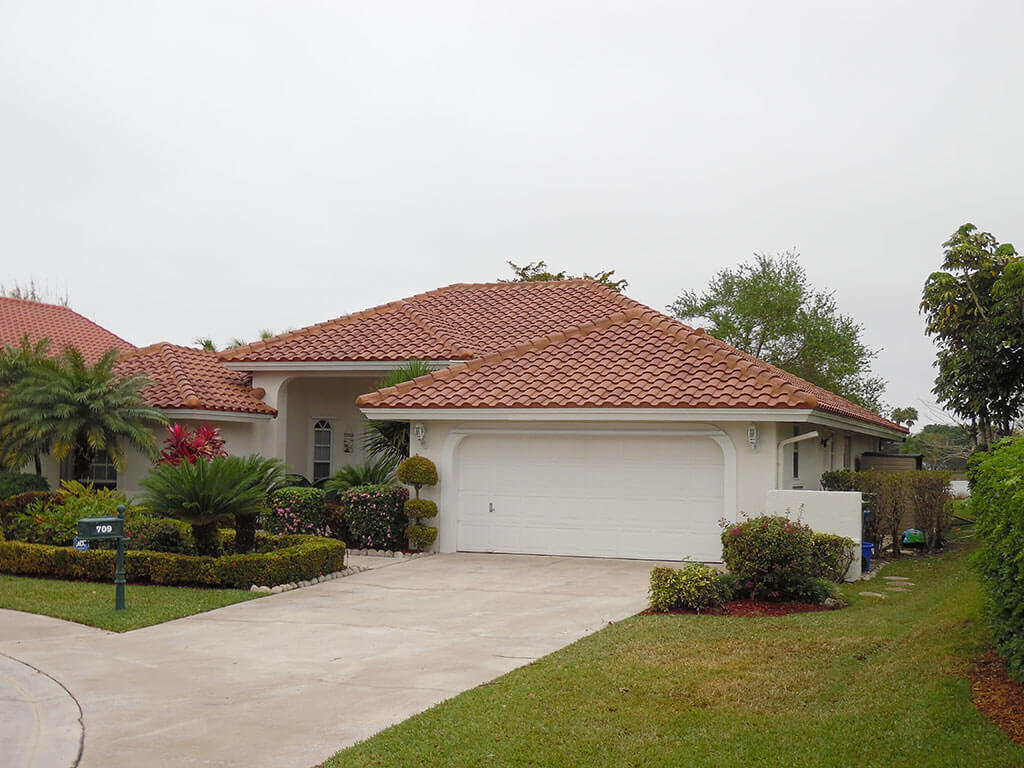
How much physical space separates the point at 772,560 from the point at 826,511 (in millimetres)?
3236

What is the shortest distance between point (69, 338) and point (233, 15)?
13.9m

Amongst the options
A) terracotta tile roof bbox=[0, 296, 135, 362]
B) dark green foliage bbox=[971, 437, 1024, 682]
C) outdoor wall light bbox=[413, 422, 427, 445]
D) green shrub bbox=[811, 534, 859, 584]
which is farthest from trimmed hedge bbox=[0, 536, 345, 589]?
terracotta tile roof bbox=[0, 296, 135, 362]

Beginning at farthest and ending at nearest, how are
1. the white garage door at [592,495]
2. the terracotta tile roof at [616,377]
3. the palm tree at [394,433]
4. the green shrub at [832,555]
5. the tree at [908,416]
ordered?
the tree at [908,416] → the palm tree at [394,433] → the white garage door at [592,495] → the terracotta tile roof at [616,377] → the green shrub at [832,555]

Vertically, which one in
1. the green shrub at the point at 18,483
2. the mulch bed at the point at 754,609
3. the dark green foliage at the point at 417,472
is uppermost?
the dark green foliage at the point at 417,472

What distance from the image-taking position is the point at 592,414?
16344mm

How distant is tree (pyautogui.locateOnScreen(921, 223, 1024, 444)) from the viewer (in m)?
19.6

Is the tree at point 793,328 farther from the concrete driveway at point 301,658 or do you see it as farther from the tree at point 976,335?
the concrete driveway at point 301,658

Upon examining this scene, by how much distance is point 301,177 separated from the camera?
24.7 m

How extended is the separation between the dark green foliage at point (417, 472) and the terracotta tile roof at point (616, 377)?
102 cm

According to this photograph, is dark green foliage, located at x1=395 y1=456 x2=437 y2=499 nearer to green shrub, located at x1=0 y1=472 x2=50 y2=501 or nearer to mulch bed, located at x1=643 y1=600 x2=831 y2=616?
mulch bed, located at x1=643 y1=600 x2=831 y2=616

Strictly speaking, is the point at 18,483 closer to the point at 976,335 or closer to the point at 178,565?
the point at 178,565

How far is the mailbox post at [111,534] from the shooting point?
37.4 ft

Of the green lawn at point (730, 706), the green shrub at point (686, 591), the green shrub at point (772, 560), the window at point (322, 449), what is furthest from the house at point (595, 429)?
the green lawn at point (730, 706)

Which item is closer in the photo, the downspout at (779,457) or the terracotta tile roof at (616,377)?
the downspout at (779,457)
